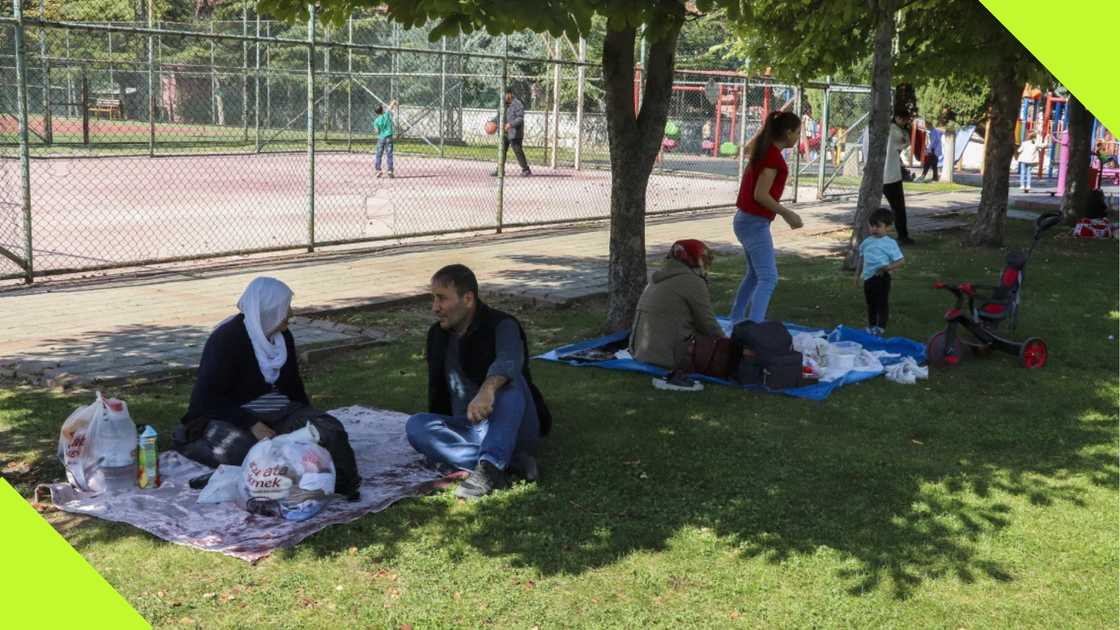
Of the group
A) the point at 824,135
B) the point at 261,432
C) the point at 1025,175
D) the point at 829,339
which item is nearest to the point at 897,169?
the point at 824,135

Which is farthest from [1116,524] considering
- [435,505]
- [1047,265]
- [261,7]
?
[1047,265]

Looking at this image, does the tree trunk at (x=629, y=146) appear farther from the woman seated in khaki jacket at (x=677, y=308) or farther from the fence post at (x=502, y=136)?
the fence post at (x=502, y=136)

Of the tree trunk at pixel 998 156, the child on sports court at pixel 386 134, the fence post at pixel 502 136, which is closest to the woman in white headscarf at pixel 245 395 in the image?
the fence post at pixel 502 136

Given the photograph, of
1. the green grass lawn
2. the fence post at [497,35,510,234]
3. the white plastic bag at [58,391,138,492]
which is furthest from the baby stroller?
the fence post at [497,35,510,234]

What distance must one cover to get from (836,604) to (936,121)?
26.7 metres

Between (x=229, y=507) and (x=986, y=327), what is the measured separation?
18.5 ft

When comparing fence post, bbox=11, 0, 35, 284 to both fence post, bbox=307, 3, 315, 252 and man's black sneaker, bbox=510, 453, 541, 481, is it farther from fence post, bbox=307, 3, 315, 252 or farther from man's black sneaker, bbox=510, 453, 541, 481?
man's black sneaker, bbox=510, 453, 541, 481

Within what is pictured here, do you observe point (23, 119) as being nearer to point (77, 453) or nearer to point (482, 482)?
point (77, 453)

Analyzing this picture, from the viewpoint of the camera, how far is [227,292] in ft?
34.5

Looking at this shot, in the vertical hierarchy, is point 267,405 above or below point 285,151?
below

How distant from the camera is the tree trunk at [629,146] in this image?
Answer: 8227 millimetres

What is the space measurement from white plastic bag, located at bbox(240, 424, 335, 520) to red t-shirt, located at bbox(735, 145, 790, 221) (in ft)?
14.7

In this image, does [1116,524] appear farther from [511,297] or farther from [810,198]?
[810,198]

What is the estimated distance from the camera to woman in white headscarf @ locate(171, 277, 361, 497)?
5445mm
